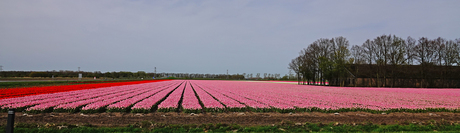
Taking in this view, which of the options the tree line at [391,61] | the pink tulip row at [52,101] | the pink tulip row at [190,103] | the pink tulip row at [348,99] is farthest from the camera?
the tree line at [391,61]

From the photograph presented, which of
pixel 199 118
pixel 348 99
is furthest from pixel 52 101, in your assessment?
pixel 348 99

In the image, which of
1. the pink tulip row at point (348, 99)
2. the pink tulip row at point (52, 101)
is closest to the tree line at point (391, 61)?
the pink tulip row at point (348, 99)

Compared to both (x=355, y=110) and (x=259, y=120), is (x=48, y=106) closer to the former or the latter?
(x=259, y=120)

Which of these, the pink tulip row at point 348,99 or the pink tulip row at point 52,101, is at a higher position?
the pink tulip row at point 52,101

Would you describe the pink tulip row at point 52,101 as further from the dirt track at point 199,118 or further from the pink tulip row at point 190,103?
the pink tulip row at point 190,103

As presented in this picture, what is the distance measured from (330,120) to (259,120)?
10.1 feet

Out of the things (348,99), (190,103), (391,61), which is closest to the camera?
(190,103)

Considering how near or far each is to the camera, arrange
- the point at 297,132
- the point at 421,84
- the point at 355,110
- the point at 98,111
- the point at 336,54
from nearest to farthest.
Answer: the point at 297,132 < the point at 98,111 < the point at 355,110 < the point at 421,84 < the point at 336,54

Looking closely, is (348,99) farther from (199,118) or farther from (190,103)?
(199,118)

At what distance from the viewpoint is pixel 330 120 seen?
994 cm

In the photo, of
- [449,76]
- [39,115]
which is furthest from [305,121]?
[449,76]

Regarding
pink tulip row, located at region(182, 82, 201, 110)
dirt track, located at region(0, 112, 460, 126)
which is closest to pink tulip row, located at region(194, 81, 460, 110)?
dirt track, located at region(0, 112, 460, 126)

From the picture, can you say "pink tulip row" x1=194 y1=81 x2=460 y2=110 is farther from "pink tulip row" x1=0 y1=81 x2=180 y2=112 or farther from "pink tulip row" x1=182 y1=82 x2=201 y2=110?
"pink tulip row" x1=0 y1=81 x2=180 y2=112

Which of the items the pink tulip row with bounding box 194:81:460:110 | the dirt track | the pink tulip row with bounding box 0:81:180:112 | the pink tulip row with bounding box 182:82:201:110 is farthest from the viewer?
the pink tulip row with bounding box 194:81:460:110
